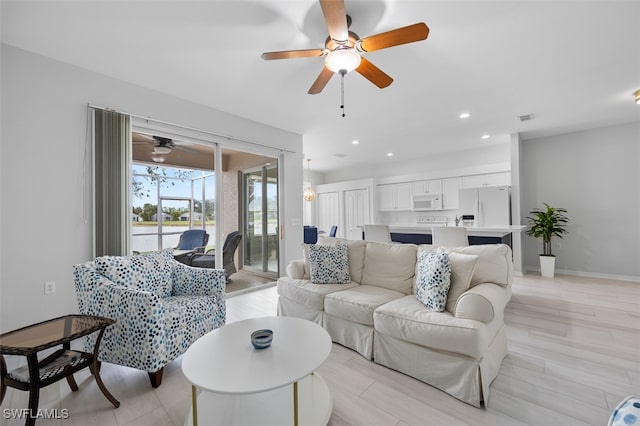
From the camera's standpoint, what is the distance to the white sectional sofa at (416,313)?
170cm

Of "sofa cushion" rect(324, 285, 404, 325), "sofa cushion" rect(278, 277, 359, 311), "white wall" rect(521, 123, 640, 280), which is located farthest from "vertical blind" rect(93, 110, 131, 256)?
"white wall" rect(521, 123, 640, 280)

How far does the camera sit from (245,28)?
87.0 inches

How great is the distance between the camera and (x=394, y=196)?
24.2 feet

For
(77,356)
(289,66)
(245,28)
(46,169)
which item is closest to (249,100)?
(289,66)

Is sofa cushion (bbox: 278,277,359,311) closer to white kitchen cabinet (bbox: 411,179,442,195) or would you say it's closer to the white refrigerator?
the white refrigerator

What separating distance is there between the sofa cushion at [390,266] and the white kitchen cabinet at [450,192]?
14.0ft

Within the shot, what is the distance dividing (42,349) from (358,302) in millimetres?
1981

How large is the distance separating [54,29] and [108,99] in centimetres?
77

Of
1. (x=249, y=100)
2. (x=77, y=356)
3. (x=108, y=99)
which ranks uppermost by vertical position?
(x=249, y=100)

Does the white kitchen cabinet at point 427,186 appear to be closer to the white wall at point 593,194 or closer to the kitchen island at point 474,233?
the white wall at point 593,194

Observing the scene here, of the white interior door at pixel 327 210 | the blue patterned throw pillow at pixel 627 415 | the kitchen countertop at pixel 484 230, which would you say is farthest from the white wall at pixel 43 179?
the white interior door at pixel 327 210

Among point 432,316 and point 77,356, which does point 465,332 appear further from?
point 77,356

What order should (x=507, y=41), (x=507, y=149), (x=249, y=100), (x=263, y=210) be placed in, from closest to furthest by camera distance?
(x=507, y=41), (x=249, y=100), (x=263, y=210), (x=507, y=149)

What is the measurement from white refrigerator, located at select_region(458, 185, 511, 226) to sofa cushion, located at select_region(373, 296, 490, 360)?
400cm
